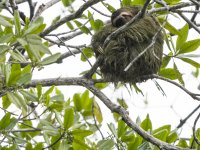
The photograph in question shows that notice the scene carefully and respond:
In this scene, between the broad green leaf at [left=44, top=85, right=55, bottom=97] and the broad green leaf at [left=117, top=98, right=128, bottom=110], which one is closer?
the broad green leaf at [left=44, top=85, right=55, bottom=97]

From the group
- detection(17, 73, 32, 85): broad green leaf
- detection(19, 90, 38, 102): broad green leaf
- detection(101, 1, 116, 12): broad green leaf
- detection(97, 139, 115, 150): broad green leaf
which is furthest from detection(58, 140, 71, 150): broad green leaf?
detection(101, 1, 116, 12): broad green leaf

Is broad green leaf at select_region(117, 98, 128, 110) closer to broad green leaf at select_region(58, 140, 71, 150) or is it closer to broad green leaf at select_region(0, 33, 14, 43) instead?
broad green leaf at select_region(58, 140, 71, 150)

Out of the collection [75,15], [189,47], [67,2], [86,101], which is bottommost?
[86,101]

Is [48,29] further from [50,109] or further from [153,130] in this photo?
[153,130]

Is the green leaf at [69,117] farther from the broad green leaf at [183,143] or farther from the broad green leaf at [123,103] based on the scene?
the broad green leaf at [183,143]

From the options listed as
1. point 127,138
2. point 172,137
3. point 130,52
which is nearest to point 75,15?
point 130,52

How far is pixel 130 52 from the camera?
3508 millimetres

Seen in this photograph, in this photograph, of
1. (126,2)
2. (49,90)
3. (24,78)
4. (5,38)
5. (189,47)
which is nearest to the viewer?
(5,38)

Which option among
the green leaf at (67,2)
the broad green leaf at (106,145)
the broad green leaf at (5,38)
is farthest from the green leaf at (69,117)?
the green leaf at (67,2)

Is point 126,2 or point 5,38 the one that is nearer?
point 5,38

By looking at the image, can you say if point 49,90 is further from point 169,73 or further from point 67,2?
point 67,2

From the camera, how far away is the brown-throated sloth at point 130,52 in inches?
134

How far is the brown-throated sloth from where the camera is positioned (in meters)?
3.41

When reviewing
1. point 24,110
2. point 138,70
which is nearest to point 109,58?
point 138,70
